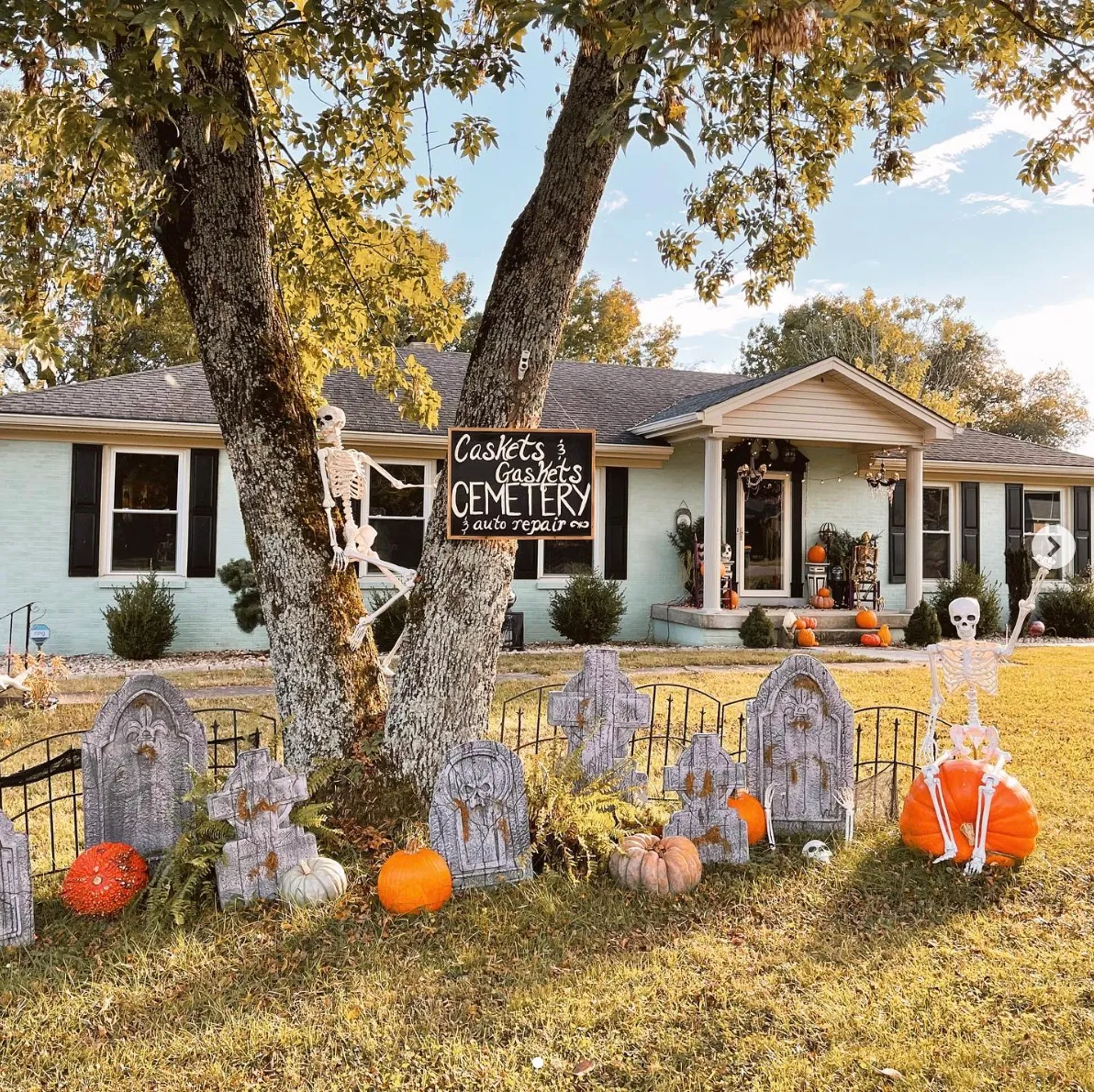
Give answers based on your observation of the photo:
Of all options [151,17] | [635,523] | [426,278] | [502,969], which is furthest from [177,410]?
[502,969]

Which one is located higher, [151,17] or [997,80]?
[997,80]

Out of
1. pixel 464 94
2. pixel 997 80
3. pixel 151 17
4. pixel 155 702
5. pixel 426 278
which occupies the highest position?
pixel 997 80

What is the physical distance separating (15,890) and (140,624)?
767 cm

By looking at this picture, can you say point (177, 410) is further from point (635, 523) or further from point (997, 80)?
point (997, 80)

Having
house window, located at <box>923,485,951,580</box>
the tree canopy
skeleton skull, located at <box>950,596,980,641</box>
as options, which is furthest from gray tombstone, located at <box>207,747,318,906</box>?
the tree canopy

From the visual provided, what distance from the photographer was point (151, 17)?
2.58 metres

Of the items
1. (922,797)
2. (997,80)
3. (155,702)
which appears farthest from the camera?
(997,80)

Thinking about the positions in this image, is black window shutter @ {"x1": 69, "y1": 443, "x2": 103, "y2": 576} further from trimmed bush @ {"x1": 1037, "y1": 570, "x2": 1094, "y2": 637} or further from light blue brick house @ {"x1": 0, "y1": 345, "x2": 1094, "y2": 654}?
trimmed bush @ {"x1": 1037, "y1": 570, "x2": 1094, "y2": 637}

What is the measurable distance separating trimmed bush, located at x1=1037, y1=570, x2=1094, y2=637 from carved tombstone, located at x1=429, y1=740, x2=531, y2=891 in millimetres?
13775

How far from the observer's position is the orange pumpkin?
3988mm

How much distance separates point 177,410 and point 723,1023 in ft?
34.6

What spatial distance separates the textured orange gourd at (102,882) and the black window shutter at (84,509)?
8338 millimetres

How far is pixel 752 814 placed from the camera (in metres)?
4.00

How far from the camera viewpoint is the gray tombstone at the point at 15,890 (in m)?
3.04
